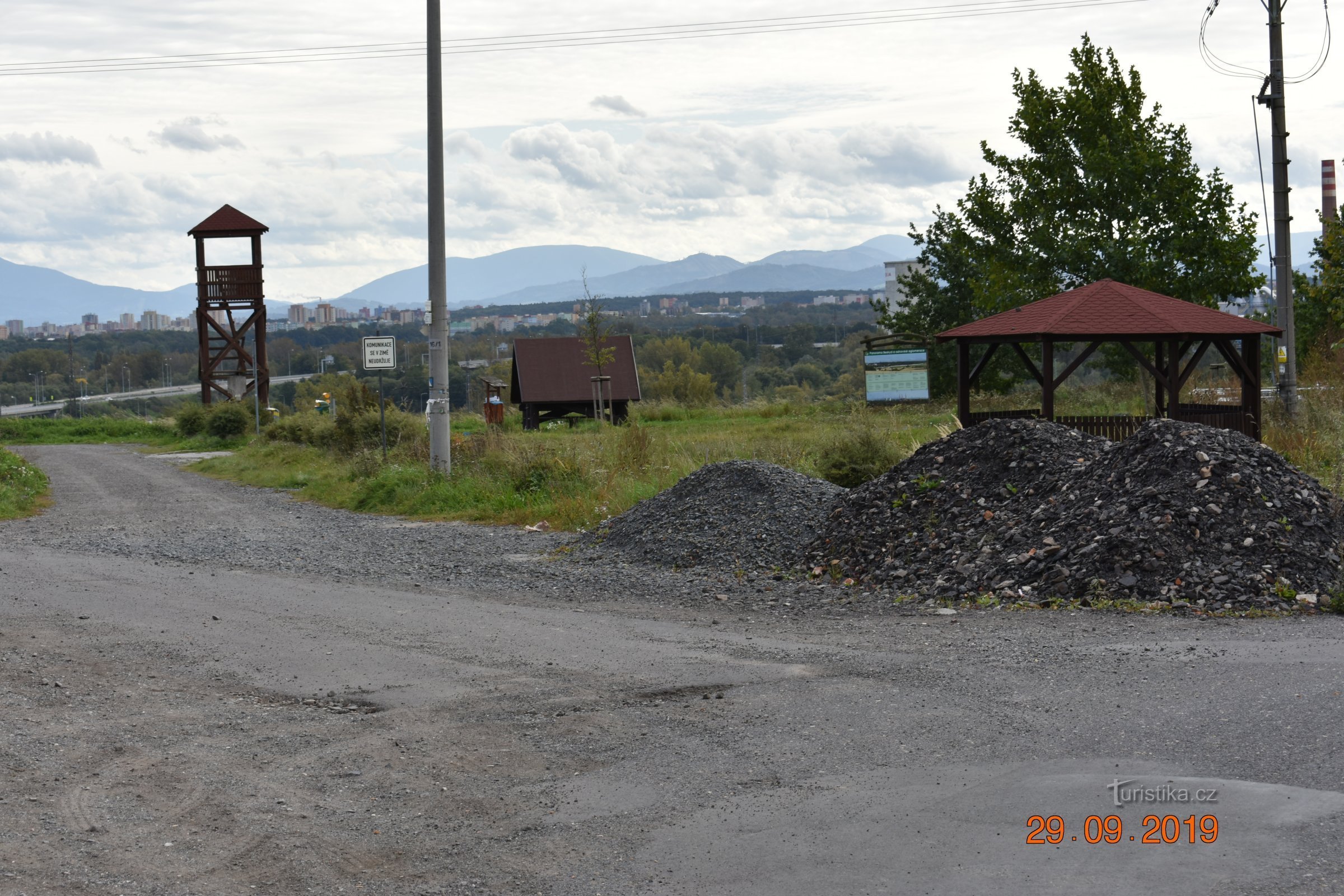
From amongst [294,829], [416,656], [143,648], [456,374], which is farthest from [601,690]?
[456,374]

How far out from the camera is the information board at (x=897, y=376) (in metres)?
34.8

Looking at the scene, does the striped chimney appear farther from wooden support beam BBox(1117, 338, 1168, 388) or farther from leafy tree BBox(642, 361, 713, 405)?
leafy tree BBox(642, 361, 713, 405)

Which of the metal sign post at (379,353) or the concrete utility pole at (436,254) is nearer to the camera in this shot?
the concrete utility pole at (436,254)

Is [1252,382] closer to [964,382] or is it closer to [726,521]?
[964,382]

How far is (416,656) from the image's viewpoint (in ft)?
25.8

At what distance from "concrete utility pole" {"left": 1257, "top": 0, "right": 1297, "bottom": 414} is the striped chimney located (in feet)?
50.8

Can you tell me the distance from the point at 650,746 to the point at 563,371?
37.8 metres

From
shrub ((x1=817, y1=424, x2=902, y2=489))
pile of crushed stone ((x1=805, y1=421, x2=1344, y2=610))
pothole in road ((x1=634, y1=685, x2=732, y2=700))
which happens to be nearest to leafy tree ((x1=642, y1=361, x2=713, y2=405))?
shrub ((x1=817, y1=424, x2=902, y2=489))

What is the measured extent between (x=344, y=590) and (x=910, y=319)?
1329 inches

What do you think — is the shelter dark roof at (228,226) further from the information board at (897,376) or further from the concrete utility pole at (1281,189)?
the concrete utility pole at (1281,189)

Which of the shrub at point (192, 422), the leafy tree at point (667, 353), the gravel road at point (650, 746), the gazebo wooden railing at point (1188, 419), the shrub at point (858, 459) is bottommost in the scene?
the gravel road at point (650, 746)

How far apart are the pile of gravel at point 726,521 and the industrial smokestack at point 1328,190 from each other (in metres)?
28.5

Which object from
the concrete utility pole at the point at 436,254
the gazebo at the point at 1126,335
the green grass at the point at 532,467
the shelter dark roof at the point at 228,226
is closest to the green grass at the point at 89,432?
the shelter dark roof at the point at 228,226

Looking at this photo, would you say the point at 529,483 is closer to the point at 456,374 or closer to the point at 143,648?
the point at 143,648
